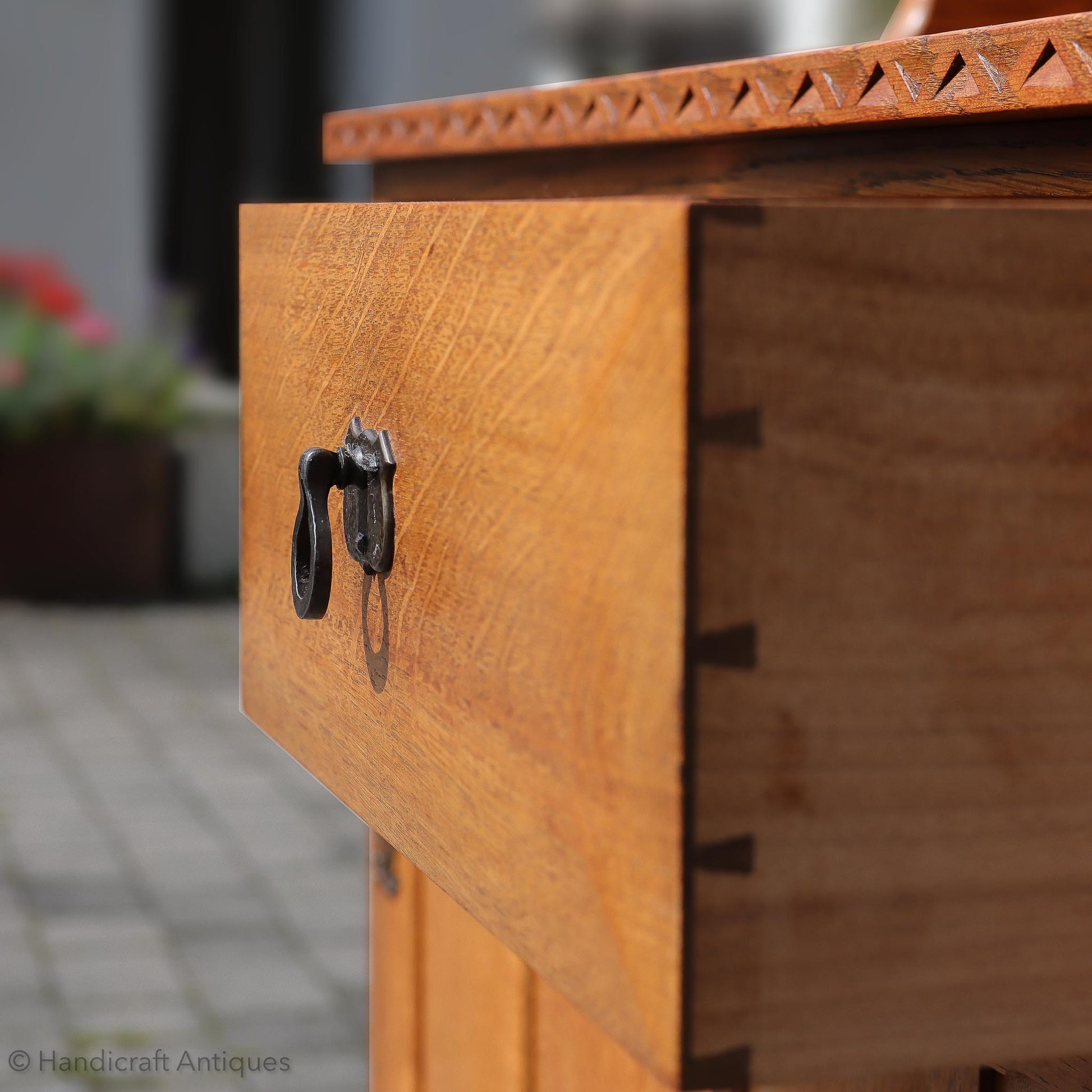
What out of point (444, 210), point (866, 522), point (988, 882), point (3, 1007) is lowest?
point (3, 1007)

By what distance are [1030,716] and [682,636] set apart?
0.12 metres

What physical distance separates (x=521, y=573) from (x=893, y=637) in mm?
153

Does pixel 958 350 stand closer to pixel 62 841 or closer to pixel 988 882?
pixel 988 882

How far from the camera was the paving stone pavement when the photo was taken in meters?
2.81

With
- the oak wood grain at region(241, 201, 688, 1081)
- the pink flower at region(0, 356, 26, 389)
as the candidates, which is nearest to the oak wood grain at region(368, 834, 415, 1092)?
the oak wood grain at region(241, 201, 688, 1081)

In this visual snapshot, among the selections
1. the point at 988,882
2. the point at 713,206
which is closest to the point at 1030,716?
the point at 988,882

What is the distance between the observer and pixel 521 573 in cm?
61

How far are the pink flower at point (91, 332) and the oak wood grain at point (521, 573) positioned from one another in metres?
6.16

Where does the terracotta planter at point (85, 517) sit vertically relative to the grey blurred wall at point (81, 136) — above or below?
below

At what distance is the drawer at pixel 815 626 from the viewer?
0.49 m

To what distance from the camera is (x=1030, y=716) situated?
1.73ft

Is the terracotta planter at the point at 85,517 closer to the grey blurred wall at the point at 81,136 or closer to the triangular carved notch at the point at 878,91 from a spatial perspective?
the grey blurred wall at the point at 81,136

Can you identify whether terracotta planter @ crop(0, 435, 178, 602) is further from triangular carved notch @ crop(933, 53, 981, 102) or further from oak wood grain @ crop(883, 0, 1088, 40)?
triangular carved notch @ crop(933, 53, 981, 102)

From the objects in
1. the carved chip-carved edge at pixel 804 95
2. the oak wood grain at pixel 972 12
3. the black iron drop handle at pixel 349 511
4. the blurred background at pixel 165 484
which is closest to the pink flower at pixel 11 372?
the blurred background at pixel 165 484
